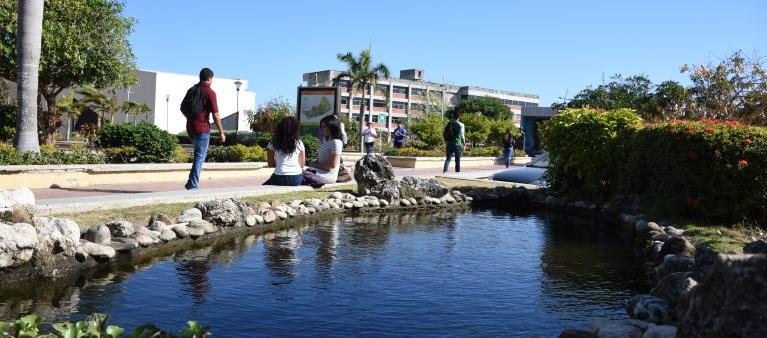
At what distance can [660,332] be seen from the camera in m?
4.50

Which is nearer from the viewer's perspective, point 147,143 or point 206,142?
point 206,142

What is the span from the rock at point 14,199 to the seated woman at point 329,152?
6.04 metres

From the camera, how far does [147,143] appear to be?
15617mm

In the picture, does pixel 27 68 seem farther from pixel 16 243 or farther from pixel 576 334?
pixel 576 334

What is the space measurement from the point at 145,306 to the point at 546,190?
11.0 metres

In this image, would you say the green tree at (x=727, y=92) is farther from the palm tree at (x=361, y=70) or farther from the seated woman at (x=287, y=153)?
the palm tree at (x=361, y=70)

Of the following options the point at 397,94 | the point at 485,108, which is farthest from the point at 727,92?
the point at 397,94

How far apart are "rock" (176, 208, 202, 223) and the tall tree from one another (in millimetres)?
7132

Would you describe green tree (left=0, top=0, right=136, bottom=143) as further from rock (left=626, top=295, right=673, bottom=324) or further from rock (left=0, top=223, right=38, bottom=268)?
rock (left=626, top=295, right=673, bottom=324)

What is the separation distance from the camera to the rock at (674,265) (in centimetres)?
643

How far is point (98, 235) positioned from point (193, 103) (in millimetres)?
4004

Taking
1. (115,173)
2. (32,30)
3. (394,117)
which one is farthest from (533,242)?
(394,117)

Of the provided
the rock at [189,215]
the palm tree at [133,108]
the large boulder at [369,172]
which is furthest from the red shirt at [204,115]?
the palm tree at [133,108]

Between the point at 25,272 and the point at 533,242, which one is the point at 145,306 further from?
the point at 533,242
